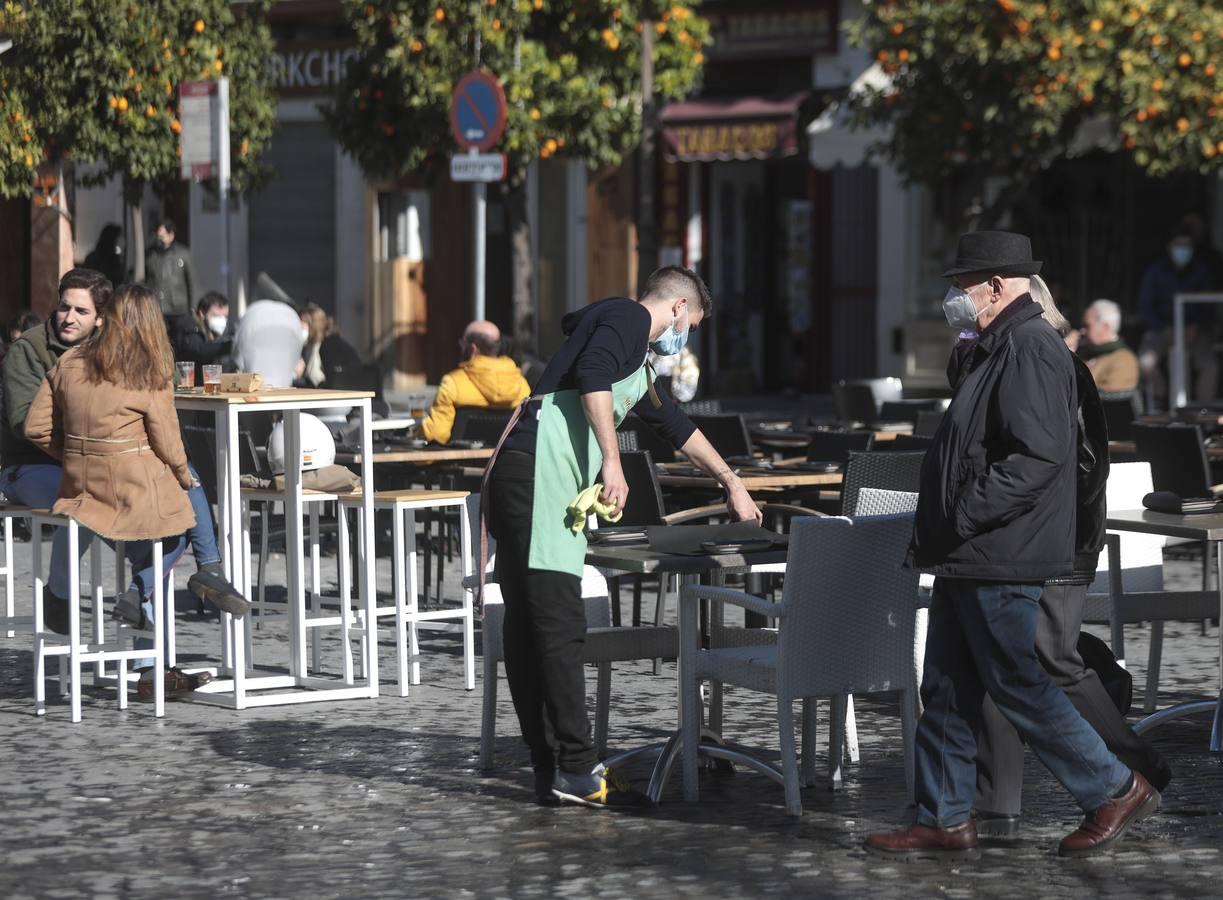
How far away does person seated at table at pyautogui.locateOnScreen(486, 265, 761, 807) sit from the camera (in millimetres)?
7551

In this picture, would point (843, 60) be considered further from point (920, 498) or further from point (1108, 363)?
point (920, 498)

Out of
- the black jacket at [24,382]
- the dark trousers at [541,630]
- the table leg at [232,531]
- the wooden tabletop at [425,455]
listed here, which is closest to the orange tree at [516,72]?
the wooden tabletop at [425,455]

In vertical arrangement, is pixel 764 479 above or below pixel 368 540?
above

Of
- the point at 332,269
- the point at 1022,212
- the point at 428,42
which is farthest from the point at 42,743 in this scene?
the point at 332,269

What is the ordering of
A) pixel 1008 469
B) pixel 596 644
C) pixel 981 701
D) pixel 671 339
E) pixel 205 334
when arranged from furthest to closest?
pixel 205 334
pixel 596 644
pixel 671 339
pixel 981 701
pixel 1008 469

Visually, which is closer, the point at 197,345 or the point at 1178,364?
the point at 197,345

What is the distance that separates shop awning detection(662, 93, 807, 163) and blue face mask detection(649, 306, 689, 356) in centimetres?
1850

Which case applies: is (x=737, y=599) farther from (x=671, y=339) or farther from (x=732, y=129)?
(x=732, y=129)

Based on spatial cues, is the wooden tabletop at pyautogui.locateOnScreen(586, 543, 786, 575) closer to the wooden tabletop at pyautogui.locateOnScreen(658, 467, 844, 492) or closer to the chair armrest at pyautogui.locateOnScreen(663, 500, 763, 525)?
the chair armrest at pyautogui.locateOnScreen(663, 500, 763, 525)

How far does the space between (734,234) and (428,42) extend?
8293 millimetres

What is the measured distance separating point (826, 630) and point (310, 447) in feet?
10.4

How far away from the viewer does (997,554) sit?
22.0 feet

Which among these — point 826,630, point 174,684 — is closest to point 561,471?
point 826,630

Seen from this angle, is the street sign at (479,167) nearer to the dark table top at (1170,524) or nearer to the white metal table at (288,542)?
the white metal table at (288,542)
